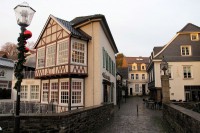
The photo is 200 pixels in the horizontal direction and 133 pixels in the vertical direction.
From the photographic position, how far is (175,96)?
25.5 meters

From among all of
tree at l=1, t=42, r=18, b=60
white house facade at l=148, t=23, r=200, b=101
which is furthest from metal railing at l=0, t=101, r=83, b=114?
tree at l=1, t=42, r=18, b=60

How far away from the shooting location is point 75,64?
14812 mm

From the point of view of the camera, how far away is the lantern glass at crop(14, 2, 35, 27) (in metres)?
4.65

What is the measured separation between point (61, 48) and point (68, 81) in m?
3.03

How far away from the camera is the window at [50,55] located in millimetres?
16545

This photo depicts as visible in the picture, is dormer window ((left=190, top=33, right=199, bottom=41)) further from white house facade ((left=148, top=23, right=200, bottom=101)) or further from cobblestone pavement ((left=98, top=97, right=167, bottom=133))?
cobblestone pavement ((left=98, top=97, right=167, bottom=133))

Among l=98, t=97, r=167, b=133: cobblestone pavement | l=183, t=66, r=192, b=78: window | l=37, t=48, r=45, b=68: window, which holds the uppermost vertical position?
l=37, t=48, r=45, b=68: window

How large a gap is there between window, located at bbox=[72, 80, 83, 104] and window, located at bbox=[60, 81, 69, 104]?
1.77 feet

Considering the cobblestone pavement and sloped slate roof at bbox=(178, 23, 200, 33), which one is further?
sloped slate roof at bbox=(178, 23, 200, 33)

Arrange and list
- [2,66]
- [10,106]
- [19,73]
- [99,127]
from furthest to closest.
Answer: [2,66]
[10,106]
[99,127]
[19,73]

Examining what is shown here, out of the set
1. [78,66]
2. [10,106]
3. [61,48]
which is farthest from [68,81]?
[10,106]

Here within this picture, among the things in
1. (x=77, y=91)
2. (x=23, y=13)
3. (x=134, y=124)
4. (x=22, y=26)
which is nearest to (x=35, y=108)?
(x=77, y=91)

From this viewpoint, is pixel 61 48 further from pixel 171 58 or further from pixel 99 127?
pixel 171 58

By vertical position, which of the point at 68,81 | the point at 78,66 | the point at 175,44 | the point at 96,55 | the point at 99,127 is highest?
the point at 175,44
